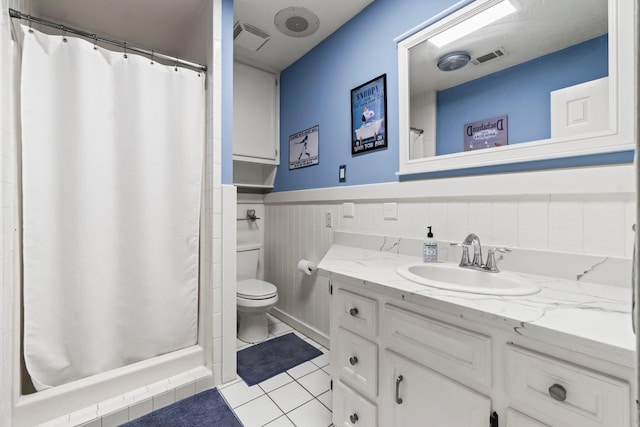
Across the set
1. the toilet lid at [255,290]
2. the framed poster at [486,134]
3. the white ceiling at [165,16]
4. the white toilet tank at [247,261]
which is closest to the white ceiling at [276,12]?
the white ceiling at [165,16]

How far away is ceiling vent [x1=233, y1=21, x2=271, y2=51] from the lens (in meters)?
1.96

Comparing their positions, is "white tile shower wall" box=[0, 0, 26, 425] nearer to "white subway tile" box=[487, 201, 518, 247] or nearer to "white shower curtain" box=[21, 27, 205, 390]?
"white shower curtain" box=[21, 27, 205, 390]

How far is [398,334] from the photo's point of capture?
913 millimetres

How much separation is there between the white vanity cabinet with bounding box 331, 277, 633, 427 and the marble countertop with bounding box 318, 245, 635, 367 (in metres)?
0.03

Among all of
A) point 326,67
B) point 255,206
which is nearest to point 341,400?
point 255,206

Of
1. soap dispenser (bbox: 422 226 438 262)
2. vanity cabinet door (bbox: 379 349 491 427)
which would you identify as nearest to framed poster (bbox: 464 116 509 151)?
soap dispenser (bbox: 422 226 438 262)

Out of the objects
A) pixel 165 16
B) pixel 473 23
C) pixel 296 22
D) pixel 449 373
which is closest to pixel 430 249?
pixel 449 373

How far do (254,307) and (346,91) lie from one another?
165cm

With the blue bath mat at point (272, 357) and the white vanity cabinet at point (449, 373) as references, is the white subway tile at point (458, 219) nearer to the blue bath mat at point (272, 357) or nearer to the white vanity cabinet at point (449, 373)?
the white vanity cabinet at point (449, 373)

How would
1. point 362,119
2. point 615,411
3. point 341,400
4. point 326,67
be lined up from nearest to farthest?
point 615,411 → point 341,400 → point 362,119 → point 326,67

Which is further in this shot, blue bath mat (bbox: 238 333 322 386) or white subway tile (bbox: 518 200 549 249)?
blue bath mat (bbox: 238 333 322 386)

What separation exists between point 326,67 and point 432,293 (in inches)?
72.6

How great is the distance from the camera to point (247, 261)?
236 centimetres

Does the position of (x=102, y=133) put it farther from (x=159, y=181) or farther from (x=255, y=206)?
(x=255, y=206)
